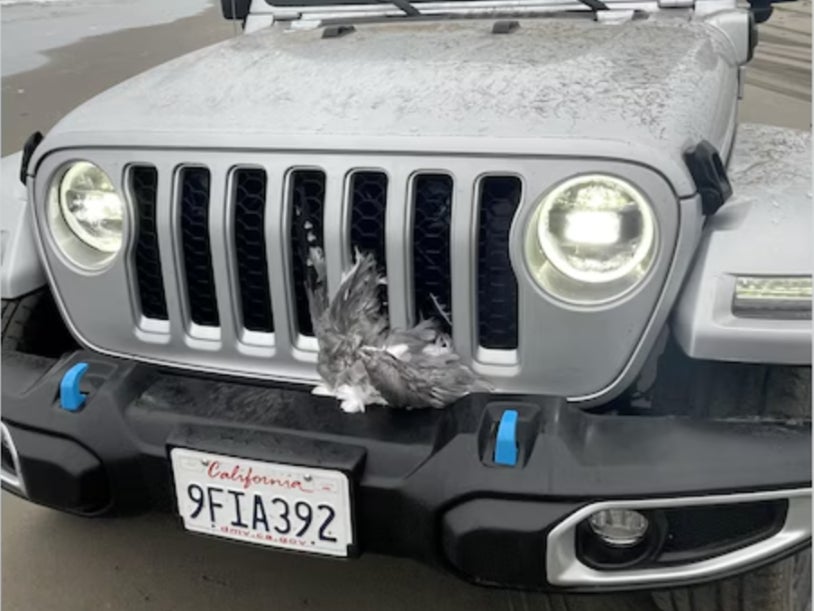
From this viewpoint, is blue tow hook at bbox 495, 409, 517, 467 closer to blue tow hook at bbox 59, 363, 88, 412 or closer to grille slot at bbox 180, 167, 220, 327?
grille slot at bbox 180, 167, 220, 327

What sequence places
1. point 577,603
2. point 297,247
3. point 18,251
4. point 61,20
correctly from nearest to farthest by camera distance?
point 297,247 → point 18,251 → point 577,603 → point 61,20

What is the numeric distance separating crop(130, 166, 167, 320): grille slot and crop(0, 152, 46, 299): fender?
323 mm

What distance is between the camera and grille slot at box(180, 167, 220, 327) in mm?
2014

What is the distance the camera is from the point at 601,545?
1.81 metres

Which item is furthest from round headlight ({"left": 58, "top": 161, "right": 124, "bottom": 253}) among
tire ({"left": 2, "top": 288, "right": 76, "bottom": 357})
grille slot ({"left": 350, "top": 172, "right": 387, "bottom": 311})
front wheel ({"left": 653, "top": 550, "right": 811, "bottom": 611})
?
front wheel ({"left": 653, "top": 550, "right": 811, "bottom": 611})

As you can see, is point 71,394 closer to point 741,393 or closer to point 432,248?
point 432,248

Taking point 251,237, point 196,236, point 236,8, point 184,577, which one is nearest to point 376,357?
point 251,237

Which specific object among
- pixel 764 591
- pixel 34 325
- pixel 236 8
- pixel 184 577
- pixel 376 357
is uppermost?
pixel 236 8

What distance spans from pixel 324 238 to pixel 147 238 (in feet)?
1.47

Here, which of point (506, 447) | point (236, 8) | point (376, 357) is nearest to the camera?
point (506, 447)

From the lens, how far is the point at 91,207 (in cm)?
213

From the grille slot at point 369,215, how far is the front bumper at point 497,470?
0.32 meters

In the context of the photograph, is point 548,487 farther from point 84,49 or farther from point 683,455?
point 84,49

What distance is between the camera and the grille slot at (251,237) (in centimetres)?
197
